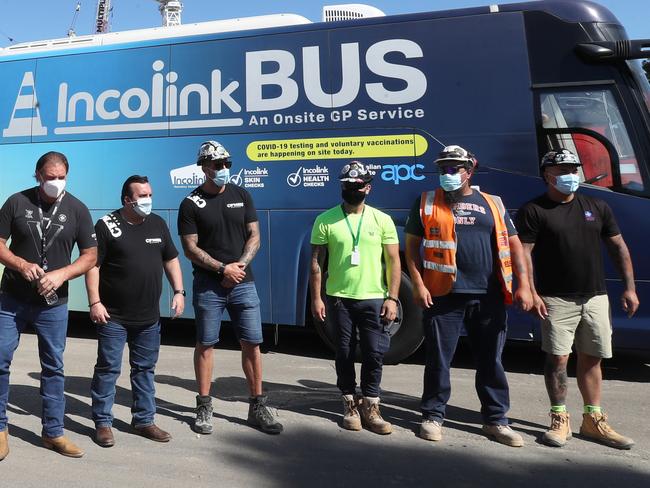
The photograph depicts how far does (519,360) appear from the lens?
683 centimetres

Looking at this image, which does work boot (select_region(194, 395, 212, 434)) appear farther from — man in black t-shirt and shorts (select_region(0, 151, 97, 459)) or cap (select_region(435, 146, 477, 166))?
cap (select_region(435, 146, 477, 166))

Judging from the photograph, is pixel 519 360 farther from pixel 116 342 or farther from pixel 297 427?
pixel 116 342

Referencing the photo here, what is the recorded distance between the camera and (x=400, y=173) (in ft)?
20.6

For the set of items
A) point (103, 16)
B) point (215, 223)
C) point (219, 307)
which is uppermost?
A: point (103, 16)

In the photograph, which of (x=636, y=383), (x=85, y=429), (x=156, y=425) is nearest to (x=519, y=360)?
(x=636, y=383)

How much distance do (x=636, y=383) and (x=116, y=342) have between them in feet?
14.5

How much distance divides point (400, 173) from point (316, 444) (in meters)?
2.80

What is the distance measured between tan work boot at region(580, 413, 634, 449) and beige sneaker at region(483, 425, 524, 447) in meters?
0.46

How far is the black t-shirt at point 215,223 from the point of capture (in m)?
4.62

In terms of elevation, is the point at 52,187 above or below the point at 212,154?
below

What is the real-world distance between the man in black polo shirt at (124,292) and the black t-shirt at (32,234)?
0.27 m

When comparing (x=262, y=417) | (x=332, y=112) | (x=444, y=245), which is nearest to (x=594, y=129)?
(x=444, y=245)

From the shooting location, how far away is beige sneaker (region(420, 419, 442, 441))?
4.48 metres

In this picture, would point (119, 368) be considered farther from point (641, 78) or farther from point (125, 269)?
point (641, 78)
